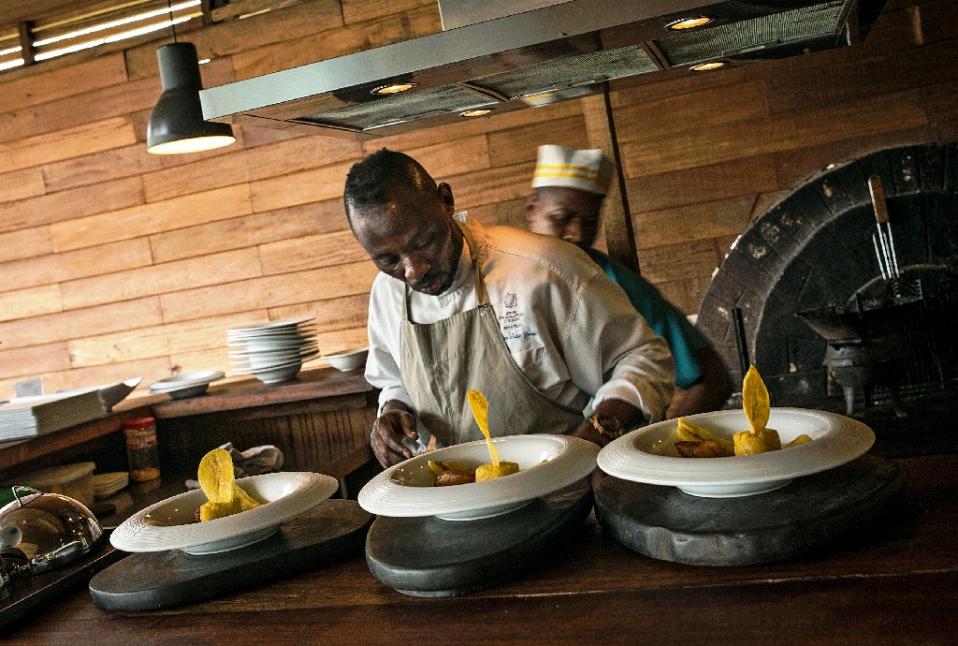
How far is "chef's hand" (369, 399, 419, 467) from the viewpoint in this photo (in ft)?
7.47

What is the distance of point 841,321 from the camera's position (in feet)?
10.9

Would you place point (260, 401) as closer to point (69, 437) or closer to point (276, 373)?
point (276, 373)

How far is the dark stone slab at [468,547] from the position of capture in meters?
1.42

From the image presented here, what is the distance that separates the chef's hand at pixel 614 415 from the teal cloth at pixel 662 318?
0.68 meters

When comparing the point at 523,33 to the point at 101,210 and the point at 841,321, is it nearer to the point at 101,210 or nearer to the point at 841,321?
the point at 841,321

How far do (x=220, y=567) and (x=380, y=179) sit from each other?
1.01 metres

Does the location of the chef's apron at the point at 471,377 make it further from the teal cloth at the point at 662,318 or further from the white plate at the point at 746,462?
the white plate at the point at 746,462

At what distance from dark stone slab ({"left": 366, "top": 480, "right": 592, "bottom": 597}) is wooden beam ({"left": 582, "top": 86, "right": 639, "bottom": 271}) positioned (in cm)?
159

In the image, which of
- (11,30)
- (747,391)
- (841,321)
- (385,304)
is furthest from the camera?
(11,30)

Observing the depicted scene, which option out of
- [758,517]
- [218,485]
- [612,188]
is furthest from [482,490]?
[612,188]

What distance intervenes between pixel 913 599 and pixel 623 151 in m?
3.29

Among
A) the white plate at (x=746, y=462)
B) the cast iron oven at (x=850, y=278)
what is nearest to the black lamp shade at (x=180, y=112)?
Result: the cast iron oven at (x=850, y=278)

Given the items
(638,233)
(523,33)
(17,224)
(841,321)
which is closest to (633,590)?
(523,33)

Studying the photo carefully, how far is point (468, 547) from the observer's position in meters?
1.48
